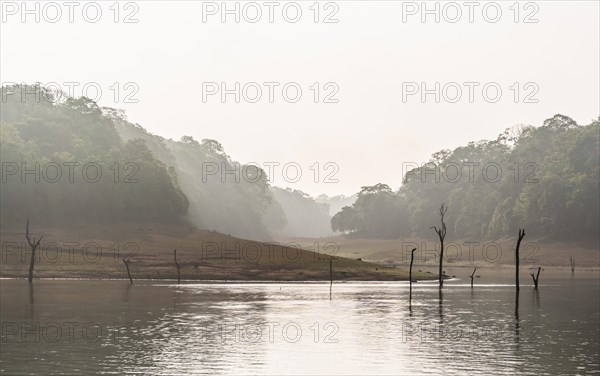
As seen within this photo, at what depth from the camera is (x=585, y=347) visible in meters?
47.7

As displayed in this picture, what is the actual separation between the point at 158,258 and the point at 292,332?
7811 centimetres

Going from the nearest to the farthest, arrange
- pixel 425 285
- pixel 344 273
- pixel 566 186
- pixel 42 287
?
1. pixel 42 287
2. pixel 425 285
3. pixel 344 273
4. pixel 566 186

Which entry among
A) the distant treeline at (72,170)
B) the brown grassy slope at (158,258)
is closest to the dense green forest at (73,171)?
the distant treeline at (72,170)

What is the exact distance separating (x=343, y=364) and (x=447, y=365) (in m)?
5.24

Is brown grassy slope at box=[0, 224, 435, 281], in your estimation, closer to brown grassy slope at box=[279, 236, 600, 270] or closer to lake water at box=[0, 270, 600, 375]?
lake water at box=[0, 270, 600, 375]

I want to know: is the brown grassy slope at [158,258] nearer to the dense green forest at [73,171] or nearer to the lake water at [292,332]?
the dense green forest at [73,171]

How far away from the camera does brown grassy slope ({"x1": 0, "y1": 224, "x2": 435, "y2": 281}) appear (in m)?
118

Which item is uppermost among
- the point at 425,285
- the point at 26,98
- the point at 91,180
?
the point at 26,98

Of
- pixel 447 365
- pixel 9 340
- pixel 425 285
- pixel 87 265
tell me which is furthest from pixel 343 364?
pixel 87 265

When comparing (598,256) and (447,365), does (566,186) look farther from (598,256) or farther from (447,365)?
(447,365)

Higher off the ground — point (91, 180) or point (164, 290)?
point (91, 180)

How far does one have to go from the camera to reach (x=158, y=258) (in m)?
128

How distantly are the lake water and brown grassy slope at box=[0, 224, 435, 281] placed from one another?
25598 millimetres

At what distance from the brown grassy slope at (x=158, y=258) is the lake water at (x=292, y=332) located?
25598mm
